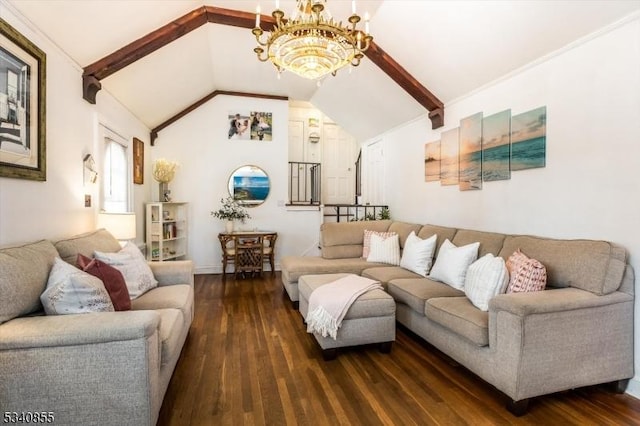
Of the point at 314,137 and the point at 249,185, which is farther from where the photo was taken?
the point at 314,137

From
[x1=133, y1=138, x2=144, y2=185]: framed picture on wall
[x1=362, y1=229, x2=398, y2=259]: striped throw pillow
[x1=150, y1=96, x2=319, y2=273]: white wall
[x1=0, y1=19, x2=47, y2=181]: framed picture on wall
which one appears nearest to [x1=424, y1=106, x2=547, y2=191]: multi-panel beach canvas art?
[x1=362, y1=229, x2=398, y2=259]: striped throw pillow

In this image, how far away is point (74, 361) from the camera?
147 centimetres

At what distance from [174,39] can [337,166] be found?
499 centimetres

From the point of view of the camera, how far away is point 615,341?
2.13 m

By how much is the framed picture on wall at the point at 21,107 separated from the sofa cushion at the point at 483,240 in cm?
366

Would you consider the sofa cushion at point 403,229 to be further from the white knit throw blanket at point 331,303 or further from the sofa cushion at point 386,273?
the white knit throw blanket at point 331,303

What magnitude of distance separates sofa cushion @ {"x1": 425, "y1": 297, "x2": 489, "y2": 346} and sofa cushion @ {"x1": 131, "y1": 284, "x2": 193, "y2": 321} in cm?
196

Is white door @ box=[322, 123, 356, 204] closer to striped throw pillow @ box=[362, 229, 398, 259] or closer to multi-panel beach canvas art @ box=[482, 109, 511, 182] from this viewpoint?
striped throw pillow @ box=[362, 229, 398, 259]

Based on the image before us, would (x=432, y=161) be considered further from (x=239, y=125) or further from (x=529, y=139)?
(x=239, y=125)

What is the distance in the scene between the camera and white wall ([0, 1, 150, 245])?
2.07 meters

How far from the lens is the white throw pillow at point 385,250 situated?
4.15 m

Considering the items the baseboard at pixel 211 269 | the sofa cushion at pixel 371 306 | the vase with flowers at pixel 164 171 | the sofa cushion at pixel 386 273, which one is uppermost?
the vase with flowers at pixel 164 171

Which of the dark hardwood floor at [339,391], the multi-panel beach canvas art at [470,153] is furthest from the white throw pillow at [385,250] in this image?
the dark hardwood floor at [339,391]

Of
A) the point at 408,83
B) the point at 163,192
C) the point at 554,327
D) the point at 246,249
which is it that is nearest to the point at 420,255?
the point at 554,327
